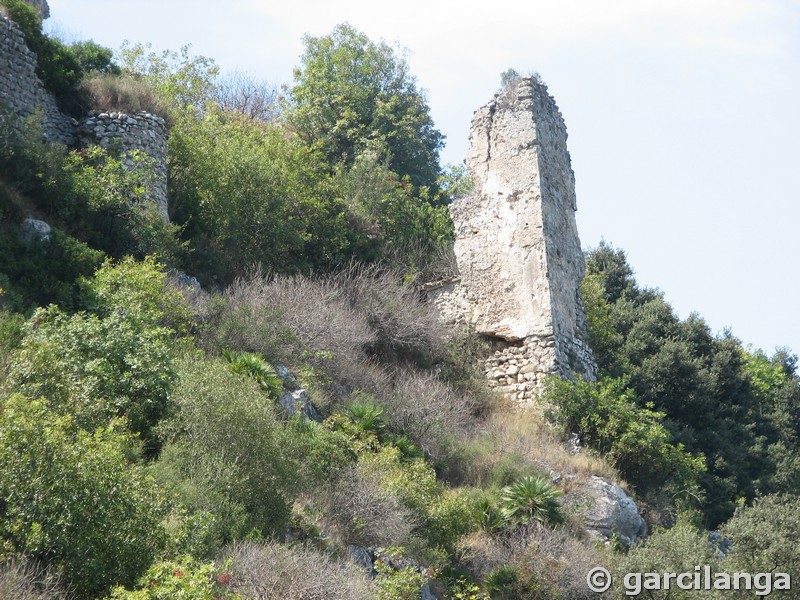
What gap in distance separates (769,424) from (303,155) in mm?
11853

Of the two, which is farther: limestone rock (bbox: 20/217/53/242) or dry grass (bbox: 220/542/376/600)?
limestone rock (bbox: 20/217/53/242)

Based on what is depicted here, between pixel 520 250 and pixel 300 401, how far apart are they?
6.99 m

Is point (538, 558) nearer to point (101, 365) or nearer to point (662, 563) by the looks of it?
point (662, 563)

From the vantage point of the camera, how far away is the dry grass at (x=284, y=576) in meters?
11.3

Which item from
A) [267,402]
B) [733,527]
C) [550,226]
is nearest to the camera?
[267,402]

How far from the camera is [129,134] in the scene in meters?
20.0

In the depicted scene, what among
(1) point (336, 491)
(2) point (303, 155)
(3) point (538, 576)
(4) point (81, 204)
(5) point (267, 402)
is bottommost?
(3) point (538, 576)

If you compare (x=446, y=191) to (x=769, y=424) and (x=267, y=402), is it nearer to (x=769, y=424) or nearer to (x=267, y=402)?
(x=769, y=424)

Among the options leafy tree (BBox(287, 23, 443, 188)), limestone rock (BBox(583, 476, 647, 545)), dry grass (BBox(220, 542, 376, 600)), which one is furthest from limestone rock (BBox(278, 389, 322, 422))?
Result: leafy tree (BBox(287, 23, 443, 188))

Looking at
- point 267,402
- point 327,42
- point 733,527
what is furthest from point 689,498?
point 327,42

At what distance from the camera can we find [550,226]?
71.9ft

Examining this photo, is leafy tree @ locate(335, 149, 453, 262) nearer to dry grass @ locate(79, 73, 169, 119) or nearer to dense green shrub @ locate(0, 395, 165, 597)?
dry grass @ locate(79, 73, 169, 119)

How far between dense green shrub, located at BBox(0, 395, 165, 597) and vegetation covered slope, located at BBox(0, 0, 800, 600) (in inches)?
0.9

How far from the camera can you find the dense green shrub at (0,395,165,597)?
10.4 m
